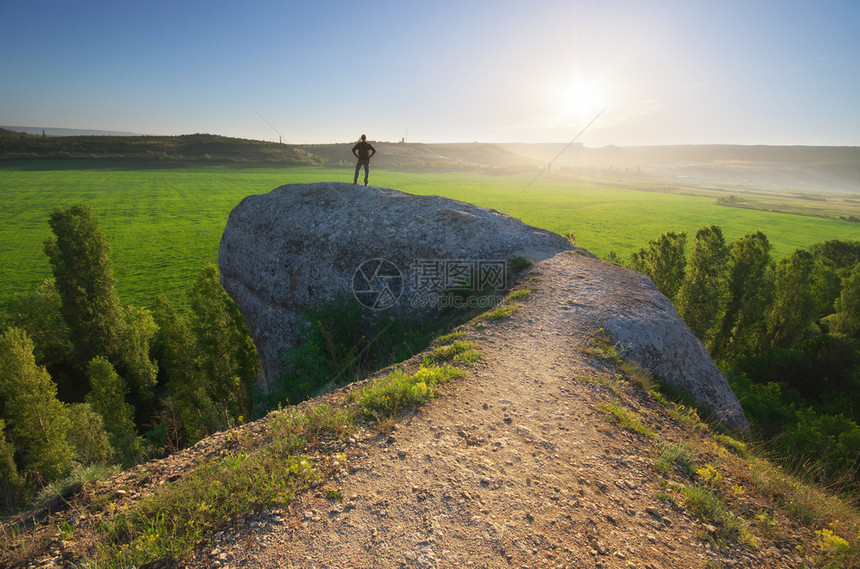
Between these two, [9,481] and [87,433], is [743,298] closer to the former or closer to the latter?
[87,433]

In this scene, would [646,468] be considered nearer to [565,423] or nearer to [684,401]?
[565,423]

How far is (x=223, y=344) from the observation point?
25.4 meters

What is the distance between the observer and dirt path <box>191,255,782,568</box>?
14.1 feet

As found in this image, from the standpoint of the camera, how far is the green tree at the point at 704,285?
2933 cm

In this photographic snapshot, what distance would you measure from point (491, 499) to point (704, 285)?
32401 mm

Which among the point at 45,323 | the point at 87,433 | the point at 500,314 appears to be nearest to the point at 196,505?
the point at 500,314

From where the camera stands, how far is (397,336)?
14852mm

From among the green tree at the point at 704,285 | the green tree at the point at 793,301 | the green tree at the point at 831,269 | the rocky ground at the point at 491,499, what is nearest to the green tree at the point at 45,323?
the rocky ground at the point at 491,499

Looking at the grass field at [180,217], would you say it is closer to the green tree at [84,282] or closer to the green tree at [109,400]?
the green tree at [84,282]

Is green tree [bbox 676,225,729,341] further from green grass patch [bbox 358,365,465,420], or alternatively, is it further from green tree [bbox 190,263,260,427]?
green tree [bbox 190,263,260,427]

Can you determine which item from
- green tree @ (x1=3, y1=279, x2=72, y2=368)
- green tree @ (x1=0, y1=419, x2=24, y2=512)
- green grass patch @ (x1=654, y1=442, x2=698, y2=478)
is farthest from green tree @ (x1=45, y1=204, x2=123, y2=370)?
green grass patch @ (x1=654, y1=442, x2=698, y2=478)

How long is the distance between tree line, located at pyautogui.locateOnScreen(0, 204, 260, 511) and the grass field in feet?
36.2

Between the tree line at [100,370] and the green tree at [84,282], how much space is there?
9cm

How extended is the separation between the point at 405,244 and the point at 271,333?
9.01m
